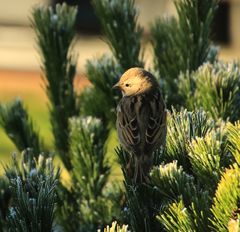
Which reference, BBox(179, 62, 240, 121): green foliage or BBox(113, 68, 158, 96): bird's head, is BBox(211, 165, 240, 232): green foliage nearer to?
BBox(179, 62, 240, 121): green foliage

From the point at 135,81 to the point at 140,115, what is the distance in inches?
10.5

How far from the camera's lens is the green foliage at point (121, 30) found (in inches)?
155

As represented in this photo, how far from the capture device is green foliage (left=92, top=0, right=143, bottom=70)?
12.9 feet

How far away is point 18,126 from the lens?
12.6 feet

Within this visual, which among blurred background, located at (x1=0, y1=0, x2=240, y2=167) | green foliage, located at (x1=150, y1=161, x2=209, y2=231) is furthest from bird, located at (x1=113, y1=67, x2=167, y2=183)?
blurred background, located at (x1=0, y1=0, x2=240, y2=167)

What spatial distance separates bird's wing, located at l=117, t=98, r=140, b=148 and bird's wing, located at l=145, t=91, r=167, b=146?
83mm

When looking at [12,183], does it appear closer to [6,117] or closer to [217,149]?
[217,149]

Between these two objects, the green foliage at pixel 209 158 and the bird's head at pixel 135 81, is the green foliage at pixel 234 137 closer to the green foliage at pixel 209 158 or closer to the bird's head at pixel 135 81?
the green foliage at pixel 209 158

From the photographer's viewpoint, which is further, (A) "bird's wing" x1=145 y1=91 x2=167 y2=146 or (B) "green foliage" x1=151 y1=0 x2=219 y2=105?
(A) "bird's wing" x1=145 y1=91 x2=167 y2=146

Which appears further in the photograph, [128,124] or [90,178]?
[128,124]

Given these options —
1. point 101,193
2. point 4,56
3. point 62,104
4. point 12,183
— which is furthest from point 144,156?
point 4,56

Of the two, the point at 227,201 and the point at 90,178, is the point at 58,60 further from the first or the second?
the point at 227,201

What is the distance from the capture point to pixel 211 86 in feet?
11.1

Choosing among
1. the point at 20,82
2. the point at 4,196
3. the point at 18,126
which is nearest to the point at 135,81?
the point at 18,126
